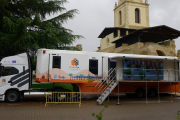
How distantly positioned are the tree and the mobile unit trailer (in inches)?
110

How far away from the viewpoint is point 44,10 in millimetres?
19766

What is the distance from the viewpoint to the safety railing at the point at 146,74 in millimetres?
14883

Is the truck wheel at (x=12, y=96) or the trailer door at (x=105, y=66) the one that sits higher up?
the trailer door at (x=105, y=66)

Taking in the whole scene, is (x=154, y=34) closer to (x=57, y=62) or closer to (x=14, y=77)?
(x=57, y=62)

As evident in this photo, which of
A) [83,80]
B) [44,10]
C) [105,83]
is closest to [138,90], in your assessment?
[105,83]

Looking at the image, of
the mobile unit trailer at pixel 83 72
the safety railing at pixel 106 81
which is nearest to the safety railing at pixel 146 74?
the mobile unit trailer at pixel 83 72

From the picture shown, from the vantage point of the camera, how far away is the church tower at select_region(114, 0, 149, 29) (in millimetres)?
53406

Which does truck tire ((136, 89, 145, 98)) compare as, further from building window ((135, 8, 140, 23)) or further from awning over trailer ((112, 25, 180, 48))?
building window ((135, 8, 140, 23))

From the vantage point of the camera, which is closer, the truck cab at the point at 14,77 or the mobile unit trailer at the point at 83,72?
the truck cab at the point at 14,77

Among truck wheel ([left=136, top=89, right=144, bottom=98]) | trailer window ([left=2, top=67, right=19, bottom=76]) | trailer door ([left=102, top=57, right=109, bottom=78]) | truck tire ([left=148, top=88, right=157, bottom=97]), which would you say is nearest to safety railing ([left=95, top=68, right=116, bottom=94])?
trailer door ([left=102, top=57, right=109, bottom=78])

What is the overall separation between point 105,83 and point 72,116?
568cm

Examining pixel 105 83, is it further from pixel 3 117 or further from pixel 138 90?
pixel 3 117

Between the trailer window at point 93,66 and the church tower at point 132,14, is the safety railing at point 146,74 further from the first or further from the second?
the church tower at point 132,14

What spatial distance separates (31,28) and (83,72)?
27.7 ft
